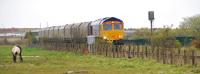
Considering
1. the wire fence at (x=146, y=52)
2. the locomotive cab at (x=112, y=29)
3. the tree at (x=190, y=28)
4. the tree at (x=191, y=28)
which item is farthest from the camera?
the tree at (x=190, y=28)

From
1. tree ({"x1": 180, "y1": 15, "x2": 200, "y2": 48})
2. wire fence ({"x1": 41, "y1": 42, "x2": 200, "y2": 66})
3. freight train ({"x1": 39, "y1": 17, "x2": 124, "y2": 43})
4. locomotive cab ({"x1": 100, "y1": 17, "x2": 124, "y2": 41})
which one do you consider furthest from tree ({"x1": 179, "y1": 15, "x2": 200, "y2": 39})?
wire fence ({"x1": 41, "y1": 42, "x2": 200, "y2": 66})

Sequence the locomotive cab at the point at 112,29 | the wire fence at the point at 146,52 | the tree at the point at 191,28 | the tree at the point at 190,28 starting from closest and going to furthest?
the wire fence at the point at 146,52
the locomotive cab at the point at 112,29
the tree at the point at 191,28
the tree at the point at 190,28

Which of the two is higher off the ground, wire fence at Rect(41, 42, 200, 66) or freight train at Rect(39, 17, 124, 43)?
freight train at Rect(39, 17, 124, 43)

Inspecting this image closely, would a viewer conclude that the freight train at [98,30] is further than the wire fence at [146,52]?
Yes

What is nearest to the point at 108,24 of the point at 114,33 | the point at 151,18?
the point at 114,33

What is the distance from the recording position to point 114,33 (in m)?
50.6

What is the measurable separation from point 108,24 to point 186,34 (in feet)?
70.7

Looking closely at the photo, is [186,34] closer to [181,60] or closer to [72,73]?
[181,60]

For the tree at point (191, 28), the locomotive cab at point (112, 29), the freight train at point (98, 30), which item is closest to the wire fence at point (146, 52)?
the freight train at point (98, 30)

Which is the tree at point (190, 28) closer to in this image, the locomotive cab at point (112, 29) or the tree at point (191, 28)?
the tree at point (191, 28)

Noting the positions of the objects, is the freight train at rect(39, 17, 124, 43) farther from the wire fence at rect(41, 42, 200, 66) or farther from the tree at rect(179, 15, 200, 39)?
the tree at rect(179, 15, 200, 39)

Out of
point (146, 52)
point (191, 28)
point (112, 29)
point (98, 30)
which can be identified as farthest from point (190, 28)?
point (146, 52)

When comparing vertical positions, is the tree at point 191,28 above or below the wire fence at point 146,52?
above

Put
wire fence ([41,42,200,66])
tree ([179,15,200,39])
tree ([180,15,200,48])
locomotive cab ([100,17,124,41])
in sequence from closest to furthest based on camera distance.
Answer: wire fence ([41,42,200,66]) < locomotive cab ([100,17,124,41]) < tree ([180,15,200,48]) < tree ([179,15,200,39])
